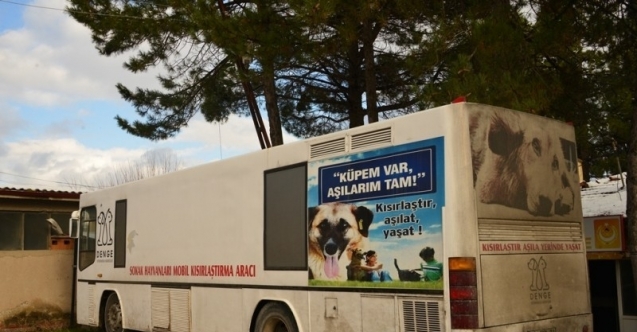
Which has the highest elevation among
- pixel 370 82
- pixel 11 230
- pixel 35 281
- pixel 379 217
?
pixel 370 82

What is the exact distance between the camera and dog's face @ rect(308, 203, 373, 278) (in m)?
6.97

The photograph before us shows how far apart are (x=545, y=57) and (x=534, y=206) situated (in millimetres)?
4815

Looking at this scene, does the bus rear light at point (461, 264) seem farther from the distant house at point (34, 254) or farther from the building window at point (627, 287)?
the distant house at point (34, 254)

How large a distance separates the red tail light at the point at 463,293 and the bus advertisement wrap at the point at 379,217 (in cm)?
15

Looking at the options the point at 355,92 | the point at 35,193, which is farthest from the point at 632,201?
the point at 35,193

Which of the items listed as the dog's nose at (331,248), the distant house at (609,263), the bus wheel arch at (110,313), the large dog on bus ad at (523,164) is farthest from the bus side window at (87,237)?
the large dog on bus ad at (523,164)

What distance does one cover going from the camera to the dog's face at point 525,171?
6.46 meters

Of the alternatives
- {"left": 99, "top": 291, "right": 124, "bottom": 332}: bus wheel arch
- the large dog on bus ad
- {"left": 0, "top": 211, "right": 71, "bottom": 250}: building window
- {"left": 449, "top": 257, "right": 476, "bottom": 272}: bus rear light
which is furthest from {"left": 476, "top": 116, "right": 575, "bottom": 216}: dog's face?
{"left": 0, "top": 211, "right": 71, "bottom": 250}: building window

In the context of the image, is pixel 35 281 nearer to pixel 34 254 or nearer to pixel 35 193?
pixel 34 254

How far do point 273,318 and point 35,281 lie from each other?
343 inches

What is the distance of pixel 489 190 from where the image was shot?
20.9 ft

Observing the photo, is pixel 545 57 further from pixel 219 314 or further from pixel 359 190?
pixel 219 314

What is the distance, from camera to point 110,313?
39.4 feet

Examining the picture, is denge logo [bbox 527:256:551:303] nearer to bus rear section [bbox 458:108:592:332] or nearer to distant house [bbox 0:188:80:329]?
bus rear section [bbox 458:108:592:332]
